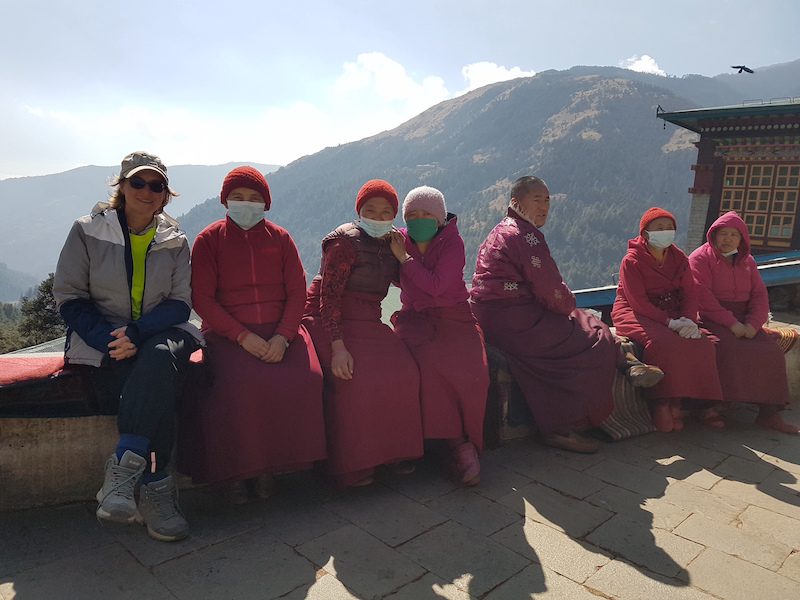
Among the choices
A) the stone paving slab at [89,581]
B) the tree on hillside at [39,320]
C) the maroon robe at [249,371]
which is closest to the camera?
the stone paving slab at [89,581]

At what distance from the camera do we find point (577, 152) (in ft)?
440

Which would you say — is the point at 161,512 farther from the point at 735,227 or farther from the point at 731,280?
the point at 735,227

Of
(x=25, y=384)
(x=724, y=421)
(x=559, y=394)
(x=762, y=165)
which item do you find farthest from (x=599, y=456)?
(x=762, y=165)

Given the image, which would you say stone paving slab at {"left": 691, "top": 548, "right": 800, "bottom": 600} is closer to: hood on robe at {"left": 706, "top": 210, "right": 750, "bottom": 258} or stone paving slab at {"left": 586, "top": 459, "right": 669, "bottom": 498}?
stone paving slab at {"left": 586, "top": 459, "right": 669, "bottom": 498}

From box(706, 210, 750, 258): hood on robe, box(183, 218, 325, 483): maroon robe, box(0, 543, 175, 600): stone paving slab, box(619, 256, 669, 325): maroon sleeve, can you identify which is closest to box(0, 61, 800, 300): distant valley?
box(706, 210, 750, 258): hood on robe

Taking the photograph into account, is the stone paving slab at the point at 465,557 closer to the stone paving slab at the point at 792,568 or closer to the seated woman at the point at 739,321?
the stone paving slab at the point at 792,568

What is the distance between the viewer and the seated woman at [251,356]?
2.53 meters

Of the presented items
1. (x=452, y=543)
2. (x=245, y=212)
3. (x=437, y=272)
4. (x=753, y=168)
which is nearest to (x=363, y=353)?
(x=437, y=272)

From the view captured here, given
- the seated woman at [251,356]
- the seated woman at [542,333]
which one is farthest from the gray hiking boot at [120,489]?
the seated woman at [542,333]

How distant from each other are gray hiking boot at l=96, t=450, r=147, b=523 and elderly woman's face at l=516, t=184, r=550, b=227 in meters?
2.72

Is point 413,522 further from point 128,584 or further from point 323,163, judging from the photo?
point 323,163

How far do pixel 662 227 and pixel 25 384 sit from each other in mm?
4037

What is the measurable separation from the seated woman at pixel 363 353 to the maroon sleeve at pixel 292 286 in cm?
14

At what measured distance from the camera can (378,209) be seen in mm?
3076
